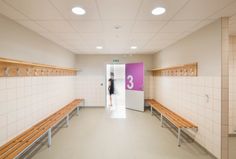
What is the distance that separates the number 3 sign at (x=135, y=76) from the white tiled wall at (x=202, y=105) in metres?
1.67

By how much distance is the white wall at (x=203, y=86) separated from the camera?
213 cm

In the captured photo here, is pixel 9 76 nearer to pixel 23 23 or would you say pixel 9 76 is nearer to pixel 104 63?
pixel 23 23

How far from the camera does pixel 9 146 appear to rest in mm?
1890

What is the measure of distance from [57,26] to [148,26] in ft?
5.63

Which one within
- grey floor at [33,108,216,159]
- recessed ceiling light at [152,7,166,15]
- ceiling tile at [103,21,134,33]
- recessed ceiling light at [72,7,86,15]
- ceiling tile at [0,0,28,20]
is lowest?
grey floor at [33,108,216,159]

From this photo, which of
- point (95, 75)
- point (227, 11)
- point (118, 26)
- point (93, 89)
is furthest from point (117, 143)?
point (95, 75)

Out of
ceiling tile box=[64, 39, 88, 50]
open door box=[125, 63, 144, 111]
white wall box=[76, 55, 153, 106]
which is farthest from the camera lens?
white wall box=[76, 55, 153, 106]

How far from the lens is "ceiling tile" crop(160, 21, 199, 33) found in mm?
2258

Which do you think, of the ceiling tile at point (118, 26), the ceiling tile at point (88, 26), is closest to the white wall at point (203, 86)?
the ceiling tile at point (118, 26)

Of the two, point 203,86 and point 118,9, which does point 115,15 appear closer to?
point 118,9

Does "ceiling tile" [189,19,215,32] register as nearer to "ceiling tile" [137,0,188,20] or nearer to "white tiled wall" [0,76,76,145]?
"ceiling tile" [137,0,188,20]

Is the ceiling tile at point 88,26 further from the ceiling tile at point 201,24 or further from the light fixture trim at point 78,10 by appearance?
the ceiling tile at point 201,24

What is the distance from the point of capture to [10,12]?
185 cm

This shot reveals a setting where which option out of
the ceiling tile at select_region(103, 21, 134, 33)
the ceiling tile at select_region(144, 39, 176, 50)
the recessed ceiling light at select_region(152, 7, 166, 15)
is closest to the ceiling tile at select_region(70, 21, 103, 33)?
the ceiling tile at select_region(103, 21, 134, 33)
